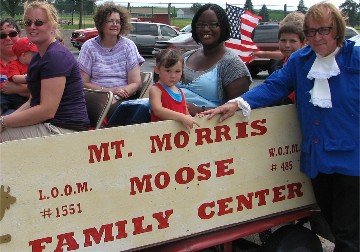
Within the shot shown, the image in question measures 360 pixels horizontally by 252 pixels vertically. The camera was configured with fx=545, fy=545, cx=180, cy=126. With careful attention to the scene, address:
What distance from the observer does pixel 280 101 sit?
3639 mm

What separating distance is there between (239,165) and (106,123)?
109 cm

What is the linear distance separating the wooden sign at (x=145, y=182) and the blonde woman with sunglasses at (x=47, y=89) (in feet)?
1.69

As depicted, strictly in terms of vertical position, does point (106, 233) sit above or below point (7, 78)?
below

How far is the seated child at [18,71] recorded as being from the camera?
3812 millimetres

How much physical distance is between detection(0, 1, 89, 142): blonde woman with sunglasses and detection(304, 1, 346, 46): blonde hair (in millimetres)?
1396

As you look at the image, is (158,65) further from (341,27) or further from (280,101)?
(341,27)

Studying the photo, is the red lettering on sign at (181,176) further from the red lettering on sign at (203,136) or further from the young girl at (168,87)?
the young girl at (168,87)

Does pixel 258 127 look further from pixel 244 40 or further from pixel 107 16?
pixel 244 40

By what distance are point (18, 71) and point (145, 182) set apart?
1.78m

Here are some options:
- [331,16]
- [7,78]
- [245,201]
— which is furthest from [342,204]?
[7,78]

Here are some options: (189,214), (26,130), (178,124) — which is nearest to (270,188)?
(189,214)

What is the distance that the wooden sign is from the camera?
8.29 feet

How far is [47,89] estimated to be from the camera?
9.83 feet

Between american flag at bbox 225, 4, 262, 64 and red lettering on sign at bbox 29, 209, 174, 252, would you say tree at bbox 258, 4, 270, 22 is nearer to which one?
american flag at bbox 225, 4, 262, 64
